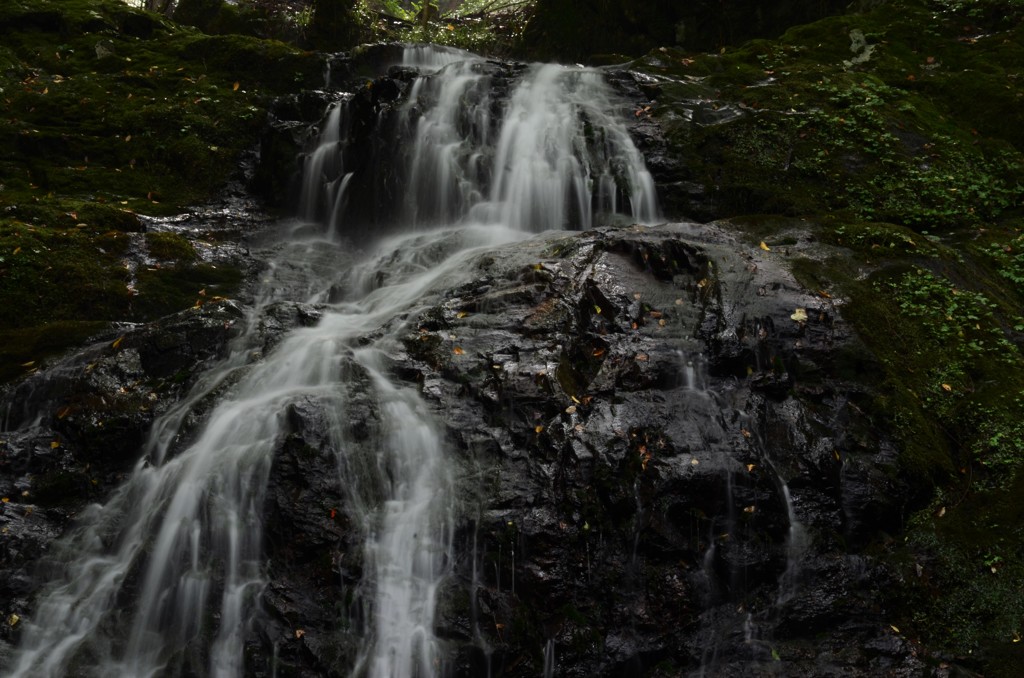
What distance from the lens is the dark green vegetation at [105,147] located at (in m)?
7.25

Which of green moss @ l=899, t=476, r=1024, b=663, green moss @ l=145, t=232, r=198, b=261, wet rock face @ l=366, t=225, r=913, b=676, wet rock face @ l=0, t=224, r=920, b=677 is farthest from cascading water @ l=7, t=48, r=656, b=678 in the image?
green moss @ l=899, t=476, r=1024, b=663

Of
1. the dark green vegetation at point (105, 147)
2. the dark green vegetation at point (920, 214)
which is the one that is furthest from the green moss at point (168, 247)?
the dark green vegetation at point (920, 214)

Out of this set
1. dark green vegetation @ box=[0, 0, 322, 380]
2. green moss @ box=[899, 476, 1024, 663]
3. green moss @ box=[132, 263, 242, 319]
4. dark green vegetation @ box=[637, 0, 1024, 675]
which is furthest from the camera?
green moss @ box=[132, 263, 242, 319]

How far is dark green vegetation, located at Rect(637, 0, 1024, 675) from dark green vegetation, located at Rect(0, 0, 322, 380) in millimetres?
6109

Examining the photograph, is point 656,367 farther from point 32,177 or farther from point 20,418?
point 32,177

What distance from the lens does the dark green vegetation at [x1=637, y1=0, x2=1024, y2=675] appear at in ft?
15.7

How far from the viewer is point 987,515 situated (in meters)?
4.93

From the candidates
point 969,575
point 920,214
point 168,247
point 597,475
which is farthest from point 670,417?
point 168,247

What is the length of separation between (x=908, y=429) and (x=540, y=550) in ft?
9.41

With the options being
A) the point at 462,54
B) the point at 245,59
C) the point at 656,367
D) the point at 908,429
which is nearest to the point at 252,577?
the point at 656,367

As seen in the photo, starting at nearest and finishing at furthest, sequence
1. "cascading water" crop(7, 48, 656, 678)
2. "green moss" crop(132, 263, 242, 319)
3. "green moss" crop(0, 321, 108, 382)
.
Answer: "cascading water" crop(7, 48, 656, 678) < "green moss" crop(0, 321, 108, 382) < "green moss" crop(132, 263, 242, 319)

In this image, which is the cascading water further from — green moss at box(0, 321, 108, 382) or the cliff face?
green moss at box(0, 321, 108, 382)

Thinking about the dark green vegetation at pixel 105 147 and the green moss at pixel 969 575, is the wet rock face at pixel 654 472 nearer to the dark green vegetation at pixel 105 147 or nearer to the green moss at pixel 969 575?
the green moss at pixel 969 575

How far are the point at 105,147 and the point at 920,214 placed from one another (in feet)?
34.1
